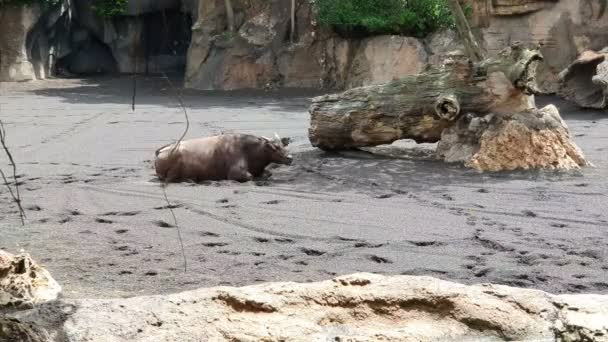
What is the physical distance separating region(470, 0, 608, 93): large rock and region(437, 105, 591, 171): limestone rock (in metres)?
7.59

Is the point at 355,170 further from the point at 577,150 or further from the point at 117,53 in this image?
the point at 117,53

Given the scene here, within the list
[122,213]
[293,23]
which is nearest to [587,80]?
[293,23]

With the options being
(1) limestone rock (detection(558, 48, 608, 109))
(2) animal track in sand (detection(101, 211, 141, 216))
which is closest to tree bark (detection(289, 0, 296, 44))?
(1) limestone rock (detection(558, 48, 608, 109))

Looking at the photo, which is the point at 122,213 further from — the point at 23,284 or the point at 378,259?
the point at 23,284

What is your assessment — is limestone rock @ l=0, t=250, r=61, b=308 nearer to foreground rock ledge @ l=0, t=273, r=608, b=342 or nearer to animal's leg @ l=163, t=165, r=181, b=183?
foreground rock ledge @ l=0, t=273, r=608, b=342

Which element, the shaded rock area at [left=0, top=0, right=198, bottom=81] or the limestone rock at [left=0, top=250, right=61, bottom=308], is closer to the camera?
the limestone rock at [left=0, top=250, right=61, bottom=308]

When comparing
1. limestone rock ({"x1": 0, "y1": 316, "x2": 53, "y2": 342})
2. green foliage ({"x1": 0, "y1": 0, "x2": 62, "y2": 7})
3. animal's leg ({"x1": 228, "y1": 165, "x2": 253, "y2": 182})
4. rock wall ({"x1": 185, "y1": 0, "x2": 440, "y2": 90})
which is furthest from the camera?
green foliage ({"x1": 0, "y1": 0, "x2": 62, "y2": 7})

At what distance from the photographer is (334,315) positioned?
400 centimetres

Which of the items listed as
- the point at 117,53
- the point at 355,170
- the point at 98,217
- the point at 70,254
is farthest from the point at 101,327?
the point at 117,53

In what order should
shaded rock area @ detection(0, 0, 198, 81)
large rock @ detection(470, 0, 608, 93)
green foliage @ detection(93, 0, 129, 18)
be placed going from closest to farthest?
1. large rock @ detection(470, 0, 608, 93)
2. shaded rock area @ detection(0, 0, 198, 81)
3. green foliage @ detection(93, 0, 129, 18)

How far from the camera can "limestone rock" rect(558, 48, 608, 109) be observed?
14.7 meters

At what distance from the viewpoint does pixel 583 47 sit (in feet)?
56.3

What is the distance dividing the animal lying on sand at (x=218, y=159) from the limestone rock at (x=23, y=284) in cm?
445

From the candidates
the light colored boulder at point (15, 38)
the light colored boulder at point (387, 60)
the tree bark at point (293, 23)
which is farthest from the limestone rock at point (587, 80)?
the light colored boulder at point (15, 38)
